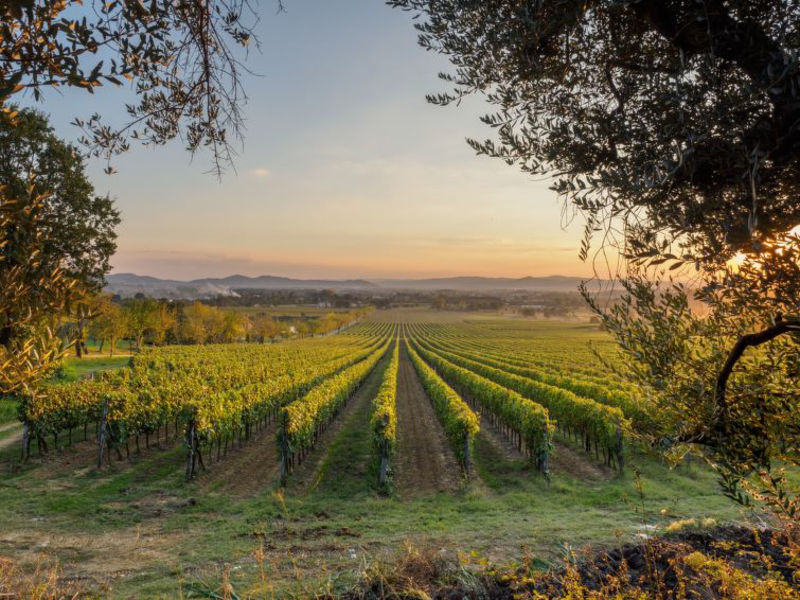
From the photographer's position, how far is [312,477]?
16094 mm

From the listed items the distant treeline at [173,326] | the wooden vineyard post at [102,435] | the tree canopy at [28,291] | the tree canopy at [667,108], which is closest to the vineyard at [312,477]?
the wooden vineyard post at [102,435]

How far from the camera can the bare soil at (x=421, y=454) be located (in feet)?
49.8

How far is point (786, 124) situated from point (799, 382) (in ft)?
7.12

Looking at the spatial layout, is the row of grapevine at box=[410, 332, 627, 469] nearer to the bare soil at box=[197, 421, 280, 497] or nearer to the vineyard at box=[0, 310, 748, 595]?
the vineyard at box=[0, 310, 748, 595]

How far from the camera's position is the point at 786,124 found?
2.76 m

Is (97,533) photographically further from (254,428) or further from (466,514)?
(254,428)

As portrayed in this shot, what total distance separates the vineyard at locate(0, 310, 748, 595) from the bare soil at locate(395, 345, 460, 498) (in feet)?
0.39

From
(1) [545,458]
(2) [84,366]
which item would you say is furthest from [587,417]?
(2) [84,366]

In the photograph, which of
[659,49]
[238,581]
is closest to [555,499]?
[238,581]

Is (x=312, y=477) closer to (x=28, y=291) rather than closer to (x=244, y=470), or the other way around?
(x=244, y=470)

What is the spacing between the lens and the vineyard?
31.0 ft

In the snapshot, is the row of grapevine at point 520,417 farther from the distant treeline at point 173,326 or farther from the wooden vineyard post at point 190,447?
the distant treeline at point 173,326

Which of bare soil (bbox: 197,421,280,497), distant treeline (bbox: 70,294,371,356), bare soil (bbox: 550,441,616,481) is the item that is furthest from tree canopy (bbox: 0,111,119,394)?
distant treeline (bbox: 70,294,371,356)

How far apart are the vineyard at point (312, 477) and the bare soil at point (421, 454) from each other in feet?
0.39
